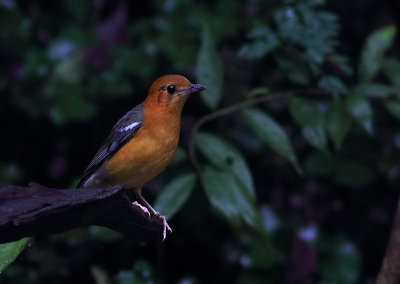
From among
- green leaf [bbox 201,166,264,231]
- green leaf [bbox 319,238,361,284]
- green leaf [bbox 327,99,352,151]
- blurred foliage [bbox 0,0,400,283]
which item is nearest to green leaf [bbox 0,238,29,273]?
green leaf [bbox 201,166,264,231]

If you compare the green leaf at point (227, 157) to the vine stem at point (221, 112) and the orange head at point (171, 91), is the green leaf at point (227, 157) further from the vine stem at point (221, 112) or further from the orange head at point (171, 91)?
the orange head at point (171, 91)

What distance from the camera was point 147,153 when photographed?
8.96 ft

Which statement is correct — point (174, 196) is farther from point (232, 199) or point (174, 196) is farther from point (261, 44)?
point (261, 44)

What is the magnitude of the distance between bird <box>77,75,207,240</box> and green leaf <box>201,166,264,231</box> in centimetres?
37

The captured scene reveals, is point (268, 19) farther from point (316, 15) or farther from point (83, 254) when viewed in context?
point (83, 254)

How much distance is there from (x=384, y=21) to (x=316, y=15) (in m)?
1.86

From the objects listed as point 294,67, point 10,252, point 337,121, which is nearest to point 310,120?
point 337,121

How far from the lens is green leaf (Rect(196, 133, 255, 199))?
330cm

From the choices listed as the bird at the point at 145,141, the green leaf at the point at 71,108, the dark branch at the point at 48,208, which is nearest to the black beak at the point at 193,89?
the bird at the point at 145,141

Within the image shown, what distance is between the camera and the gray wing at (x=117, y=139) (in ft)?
9.51

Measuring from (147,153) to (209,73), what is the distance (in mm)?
884

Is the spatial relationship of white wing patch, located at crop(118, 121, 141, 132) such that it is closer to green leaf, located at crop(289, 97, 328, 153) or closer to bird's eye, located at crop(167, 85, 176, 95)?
bird's eye, located at crop(167, 85, 176, 95)

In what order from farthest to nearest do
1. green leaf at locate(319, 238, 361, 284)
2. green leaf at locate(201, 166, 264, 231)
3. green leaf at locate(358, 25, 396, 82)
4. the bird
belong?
green leaf at locate(319, 238, 361, 284) < green leaf at locate(358, 25, 396, 82) < green leaf at locate(201, 166, 264, 231) < the bird

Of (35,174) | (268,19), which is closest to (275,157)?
(268,19)
